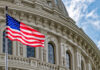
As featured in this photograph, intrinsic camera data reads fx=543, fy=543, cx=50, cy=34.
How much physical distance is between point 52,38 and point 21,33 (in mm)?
17468

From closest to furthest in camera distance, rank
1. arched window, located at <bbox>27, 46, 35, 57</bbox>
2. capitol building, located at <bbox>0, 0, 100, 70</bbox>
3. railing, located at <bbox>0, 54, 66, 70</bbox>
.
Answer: railing, located at <bbox>0, 54, 66, 70</bbox> → capitol building, located at <bbox>0, 0, 100, 70</bbox> → arched window, located at <bbox>27, 46, 35, 57</bbox>

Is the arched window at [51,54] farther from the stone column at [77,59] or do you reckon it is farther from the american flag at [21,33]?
the american flag at [21,33]

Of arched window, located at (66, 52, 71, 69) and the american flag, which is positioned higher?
the american flag

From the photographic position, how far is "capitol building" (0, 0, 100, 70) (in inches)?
2195

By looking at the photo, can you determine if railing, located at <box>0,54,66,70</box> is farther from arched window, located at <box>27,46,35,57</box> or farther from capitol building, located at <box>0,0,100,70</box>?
arched window, located at <box>27,46,35,57</box>

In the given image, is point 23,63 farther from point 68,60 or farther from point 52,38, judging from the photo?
point 68,60

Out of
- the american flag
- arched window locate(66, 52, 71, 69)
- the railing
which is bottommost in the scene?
the railing

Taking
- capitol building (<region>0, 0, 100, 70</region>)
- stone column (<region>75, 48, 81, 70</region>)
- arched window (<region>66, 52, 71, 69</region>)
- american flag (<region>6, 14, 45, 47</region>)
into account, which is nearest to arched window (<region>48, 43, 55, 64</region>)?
capitol building (<region>0, 0, 100, 70</region>)

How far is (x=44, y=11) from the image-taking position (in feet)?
196

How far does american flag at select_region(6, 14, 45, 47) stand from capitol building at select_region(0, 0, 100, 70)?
757cm

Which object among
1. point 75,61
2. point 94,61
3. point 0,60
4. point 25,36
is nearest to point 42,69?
point 0,60

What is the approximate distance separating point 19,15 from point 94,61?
16.0m

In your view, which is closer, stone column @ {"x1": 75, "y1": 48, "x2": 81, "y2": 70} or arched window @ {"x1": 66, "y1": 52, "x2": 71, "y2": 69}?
arched window @ {"x1": 66, "y1": 52, "x2": 71, "y2": 69}

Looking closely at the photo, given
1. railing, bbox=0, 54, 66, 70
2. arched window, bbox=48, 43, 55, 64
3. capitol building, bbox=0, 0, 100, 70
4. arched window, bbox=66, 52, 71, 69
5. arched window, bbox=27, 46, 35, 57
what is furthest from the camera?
arched window, bbox=66, 52, 71, 69
